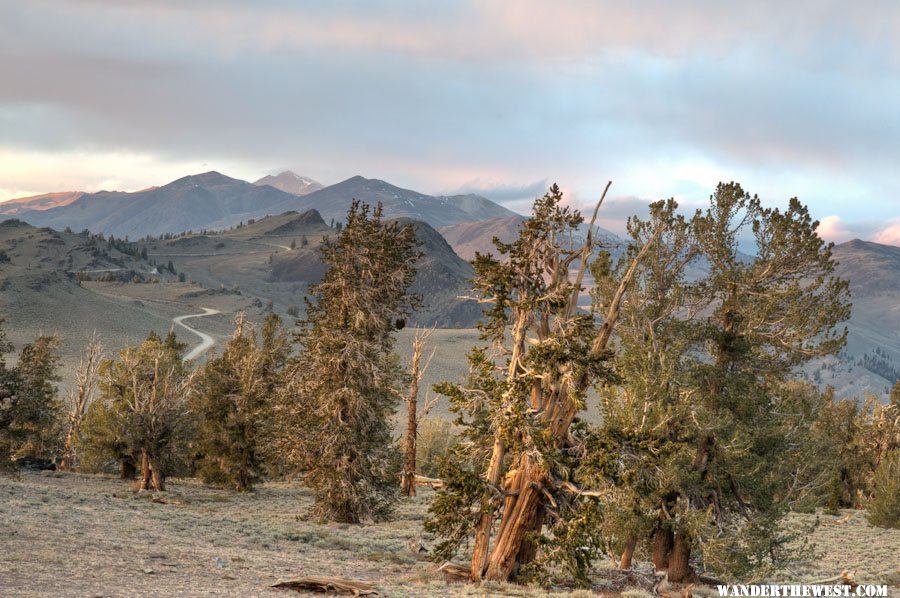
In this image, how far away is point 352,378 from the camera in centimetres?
2845

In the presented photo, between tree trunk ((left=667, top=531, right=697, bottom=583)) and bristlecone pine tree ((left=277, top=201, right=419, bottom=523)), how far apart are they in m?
11.4

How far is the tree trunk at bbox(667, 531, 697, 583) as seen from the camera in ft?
64.0

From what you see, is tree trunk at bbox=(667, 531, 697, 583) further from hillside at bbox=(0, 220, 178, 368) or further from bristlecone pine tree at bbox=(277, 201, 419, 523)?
hillside at bbox=(0, 220, 178, 368)

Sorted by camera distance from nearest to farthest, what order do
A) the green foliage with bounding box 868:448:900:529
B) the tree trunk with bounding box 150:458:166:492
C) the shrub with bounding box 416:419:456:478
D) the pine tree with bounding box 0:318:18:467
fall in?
1. the pine tree with bounding box 0:318:18:467
2. the tree trunk with bounding box 150:458:166:492
3. the green foliage with bounding box 868:448:900:529
4. the shrub with bounding box 416:419:456:478

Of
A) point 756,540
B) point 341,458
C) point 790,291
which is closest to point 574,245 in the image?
point 790,291

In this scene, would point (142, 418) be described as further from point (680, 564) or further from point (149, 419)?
point (680, 564)

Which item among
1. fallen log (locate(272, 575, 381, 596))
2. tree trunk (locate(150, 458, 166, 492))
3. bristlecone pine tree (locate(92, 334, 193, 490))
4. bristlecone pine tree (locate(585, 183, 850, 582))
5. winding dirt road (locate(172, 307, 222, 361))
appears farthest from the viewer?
winding dirt road (locate(172, 307, 222, 361))

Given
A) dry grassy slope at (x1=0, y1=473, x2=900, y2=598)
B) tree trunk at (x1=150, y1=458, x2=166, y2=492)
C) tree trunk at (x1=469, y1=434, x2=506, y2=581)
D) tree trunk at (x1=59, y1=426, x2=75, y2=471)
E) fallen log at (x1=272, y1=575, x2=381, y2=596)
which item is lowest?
tree trunk at (x1=59, y1=426, x2=75, y2=471)

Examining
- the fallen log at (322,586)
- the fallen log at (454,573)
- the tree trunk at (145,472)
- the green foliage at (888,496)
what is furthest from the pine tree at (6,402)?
the green foliage at (888,496)

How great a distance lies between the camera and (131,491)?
35094mm

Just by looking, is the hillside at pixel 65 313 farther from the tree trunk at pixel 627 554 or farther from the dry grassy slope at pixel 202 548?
the tree trunk at pixel 627 554

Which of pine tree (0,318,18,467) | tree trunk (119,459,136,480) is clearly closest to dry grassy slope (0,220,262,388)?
tree trunk (119,459,136,480)

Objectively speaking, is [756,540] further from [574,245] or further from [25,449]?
[25,449]

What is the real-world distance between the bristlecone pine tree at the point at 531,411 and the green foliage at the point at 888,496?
A: 32.1 m
